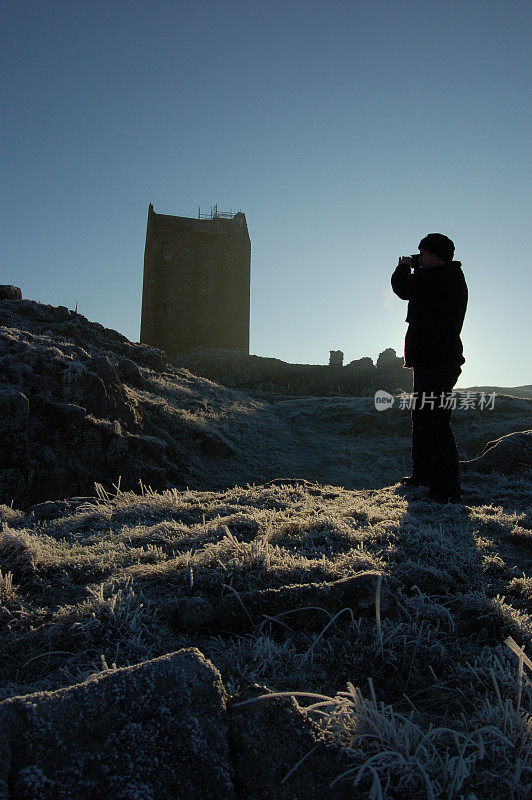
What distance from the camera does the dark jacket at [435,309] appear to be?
4.29m

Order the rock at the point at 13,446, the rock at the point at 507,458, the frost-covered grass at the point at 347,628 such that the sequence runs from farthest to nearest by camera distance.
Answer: the rock at the point at 13,446
the rock at the point at 507,458
the frost-covered grass at the point at 347,628

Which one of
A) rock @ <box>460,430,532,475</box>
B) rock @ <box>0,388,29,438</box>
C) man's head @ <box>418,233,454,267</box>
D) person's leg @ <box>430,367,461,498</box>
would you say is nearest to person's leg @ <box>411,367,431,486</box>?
person's leg @ <box>430,367,461,498</box>

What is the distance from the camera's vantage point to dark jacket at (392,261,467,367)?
429 centimetres

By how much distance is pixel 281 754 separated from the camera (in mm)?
1093

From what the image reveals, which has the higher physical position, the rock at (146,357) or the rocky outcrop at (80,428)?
the rock at (146,357)

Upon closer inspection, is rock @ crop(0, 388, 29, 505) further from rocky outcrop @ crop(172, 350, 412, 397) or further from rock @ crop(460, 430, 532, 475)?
rocky outcrop @ crop(172, 350, 412, 397)

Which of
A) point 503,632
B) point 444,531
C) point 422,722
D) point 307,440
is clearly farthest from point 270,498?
point 307,440

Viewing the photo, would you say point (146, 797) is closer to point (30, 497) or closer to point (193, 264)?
point (30, 497)

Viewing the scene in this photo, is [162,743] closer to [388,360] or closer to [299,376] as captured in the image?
[299,376]

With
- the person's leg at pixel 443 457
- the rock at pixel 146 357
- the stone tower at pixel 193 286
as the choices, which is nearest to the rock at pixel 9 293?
the rock at pixel 146 357

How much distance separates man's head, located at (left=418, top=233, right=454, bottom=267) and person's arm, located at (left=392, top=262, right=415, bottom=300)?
22 cm

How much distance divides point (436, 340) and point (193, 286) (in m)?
31.0

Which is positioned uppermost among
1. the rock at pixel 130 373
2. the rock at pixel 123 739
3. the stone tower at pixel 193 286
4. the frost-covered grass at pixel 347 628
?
the stone tower at pixel 193 286

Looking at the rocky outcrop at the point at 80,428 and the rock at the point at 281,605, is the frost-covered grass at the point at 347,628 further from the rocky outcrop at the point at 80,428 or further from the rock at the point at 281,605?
the rocky outcrop at the point at 80,428
